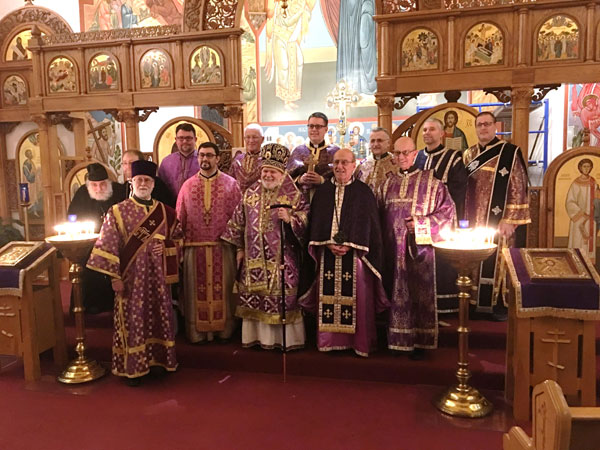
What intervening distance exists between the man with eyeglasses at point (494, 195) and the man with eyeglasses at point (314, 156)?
140 cm

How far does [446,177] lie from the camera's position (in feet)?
16.0

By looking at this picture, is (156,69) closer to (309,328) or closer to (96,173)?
(96,173)

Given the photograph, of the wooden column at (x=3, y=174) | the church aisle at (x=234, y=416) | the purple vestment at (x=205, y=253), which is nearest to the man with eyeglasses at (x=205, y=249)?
the purple vestment at (x=205, y=253)

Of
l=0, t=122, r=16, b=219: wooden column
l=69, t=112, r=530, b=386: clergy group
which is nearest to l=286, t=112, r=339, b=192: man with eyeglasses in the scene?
→ l=69, t=112, r=530, b=386: clergy group

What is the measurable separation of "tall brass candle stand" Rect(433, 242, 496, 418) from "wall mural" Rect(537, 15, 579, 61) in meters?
3.26

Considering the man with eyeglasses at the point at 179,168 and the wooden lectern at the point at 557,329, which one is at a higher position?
the man with eyeglasses at the point at 179,168

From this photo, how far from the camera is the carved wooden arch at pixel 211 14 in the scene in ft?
21.6

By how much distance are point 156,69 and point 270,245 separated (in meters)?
3.56

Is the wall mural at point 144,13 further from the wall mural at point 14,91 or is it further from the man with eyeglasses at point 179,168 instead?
the man with eyeglasses at point 179,168

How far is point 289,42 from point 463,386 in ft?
39.5

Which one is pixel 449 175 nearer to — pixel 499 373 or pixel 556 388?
pixel 499 373

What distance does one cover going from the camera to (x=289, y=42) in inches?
559

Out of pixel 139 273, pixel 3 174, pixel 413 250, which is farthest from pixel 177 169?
pixel 3 174

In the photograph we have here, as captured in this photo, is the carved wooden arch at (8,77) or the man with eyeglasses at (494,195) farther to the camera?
the carved wooden arch at (8,77)
